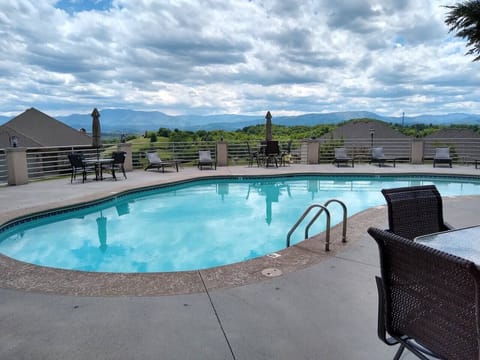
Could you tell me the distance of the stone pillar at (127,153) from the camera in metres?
11.5

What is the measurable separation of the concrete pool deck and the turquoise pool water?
152 cm

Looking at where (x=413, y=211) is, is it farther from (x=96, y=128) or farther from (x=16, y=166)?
(x=96, y=128)

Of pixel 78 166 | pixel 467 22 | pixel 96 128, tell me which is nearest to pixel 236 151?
pixel 96 128

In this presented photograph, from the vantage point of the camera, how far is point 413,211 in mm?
2758

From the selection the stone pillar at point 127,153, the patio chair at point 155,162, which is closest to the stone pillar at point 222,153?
the patio chair at point 155,162

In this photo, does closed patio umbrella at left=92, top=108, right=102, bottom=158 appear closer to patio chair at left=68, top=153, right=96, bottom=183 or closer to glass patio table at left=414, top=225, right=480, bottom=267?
patio chair at left=68, top=153, right=96, bottom=183

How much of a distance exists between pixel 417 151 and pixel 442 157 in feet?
3.17

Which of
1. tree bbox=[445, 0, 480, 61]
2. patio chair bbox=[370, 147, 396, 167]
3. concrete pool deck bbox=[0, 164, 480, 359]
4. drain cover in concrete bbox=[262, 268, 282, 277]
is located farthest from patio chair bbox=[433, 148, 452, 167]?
drain cover in concrete bbox=[262, 268, 282, 277]

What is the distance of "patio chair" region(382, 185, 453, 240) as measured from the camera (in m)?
2.67

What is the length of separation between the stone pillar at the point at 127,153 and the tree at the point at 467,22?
40.5 feet

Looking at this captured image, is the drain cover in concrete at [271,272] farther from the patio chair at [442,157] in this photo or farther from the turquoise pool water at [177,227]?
the patio chair at [442,157]

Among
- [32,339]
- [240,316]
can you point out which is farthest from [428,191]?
[32,339]

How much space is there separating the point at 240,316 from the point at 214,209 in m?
5.24

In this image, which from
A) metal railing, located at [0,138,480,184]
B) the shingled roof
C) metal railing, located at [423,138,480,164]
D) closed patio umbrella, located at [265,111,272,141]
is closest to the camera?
metal railing, located at [0,138,480,184]
